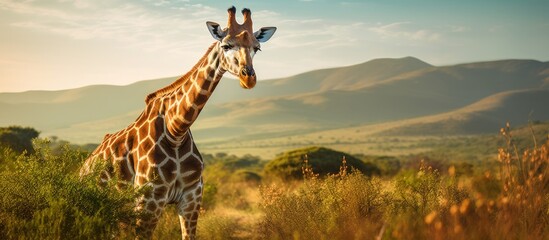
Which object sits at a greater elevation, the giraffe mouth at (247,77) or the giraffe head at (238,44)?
the giraffe head at (238,44)

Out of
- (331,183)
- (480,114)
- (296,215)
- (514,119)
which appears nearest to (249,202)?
(331,183)

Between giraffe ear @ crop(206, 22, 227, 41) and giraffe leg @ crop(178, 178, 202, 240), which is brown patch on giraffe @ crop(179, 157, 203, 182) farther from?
giraffe ear @ crop(206, 22, 227, 41)

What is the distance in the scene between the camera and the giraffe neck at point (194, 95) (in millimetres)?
6781

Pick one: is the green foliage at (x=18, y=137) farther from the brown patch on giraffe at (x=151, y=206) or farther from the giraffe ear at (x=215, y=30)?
the giraffe ear at (x=215, y=30)

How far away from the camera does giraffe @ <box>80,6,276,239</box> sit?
6.56 meters

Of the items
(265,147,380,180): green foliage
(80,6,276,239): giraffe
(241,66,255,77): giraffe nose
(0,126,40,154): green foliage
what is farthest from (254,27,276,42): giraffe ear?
(0,126,40,154): green foliage

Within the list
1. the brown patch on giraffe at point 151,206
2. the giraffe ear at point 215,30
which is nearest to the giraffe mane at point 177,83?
the giraffe ear at point 215,30

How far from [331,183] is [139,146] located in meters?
3.78

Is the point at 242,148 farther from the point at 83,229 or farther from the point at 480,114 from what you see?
the point at 83,229

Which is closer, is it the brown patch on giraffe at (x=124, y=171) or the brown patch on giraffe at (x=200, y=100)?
the brown patch on giraffe at (x=200, y=100)

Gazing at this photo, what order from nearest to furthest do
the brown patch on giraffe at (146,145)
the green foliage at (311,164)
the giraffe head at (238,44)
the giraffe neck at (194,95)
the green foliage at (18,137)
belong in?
1. the giraffe head at (238,44)
2. the giraffe neck at (194,95)
3. the brown patch on giraffe at (146,145)
4. the green foliage at (18,137)
5. the green foliage at (311,164)

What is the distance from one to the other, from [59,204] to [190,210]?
1.68m

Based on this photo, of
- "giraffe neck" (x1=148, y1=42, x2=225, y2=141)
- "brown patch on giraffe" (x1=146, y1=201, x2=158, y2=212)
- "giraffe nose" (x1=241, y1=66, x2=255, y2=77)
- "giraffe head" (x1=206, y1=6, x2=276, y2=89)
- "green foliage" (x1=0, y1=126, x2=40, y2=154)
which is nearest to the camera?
"giraffe nose" (x1=241, y1=66, x2=255, y2=77)

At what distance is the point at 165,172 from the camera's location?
6734mm
